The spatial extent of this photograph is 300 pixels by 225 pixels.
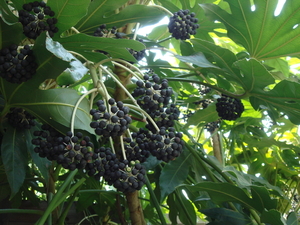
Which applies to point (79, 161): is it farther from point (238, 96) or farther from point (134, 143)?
point (238, 96)

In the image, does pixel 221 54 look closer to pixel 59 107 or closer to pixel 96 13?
pixel 96 13

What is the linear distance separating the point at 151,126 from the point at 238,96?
1.93ft

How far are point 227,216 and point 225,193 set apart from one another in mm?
116

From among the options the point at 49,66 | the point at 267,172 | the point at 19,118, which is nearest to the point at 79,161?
the point at 49,66

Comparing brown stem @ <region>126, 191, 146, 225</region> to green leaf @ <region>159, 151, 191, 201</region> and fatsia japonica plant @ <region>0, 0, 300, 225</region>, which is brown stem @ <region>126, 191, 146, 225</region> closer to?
fatsia japonica plant @ <region>0, 0, 300, 225</region>

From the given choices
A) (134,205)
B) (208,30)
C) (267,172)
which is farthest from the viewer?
(267,172)

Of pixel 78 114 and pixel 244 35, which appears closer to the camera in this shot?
pixel 78 114

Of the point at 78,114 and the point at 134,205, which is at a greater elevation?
the point at 78,114

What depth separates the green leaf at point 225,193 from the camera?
3.38 feet

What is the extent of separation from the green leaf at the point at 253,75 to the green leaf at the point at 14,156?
2.46ft

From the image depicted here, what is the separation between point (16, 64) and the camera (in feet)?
2.54

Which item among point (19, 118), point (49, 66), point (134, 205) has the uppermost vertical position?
point (49, 66)

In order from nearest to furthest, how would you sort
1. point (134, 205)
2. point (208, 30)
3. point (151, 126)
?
point (151, 126)
point (134, 205)
point (208, 30)

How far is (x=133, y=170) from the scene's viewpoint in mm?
766
